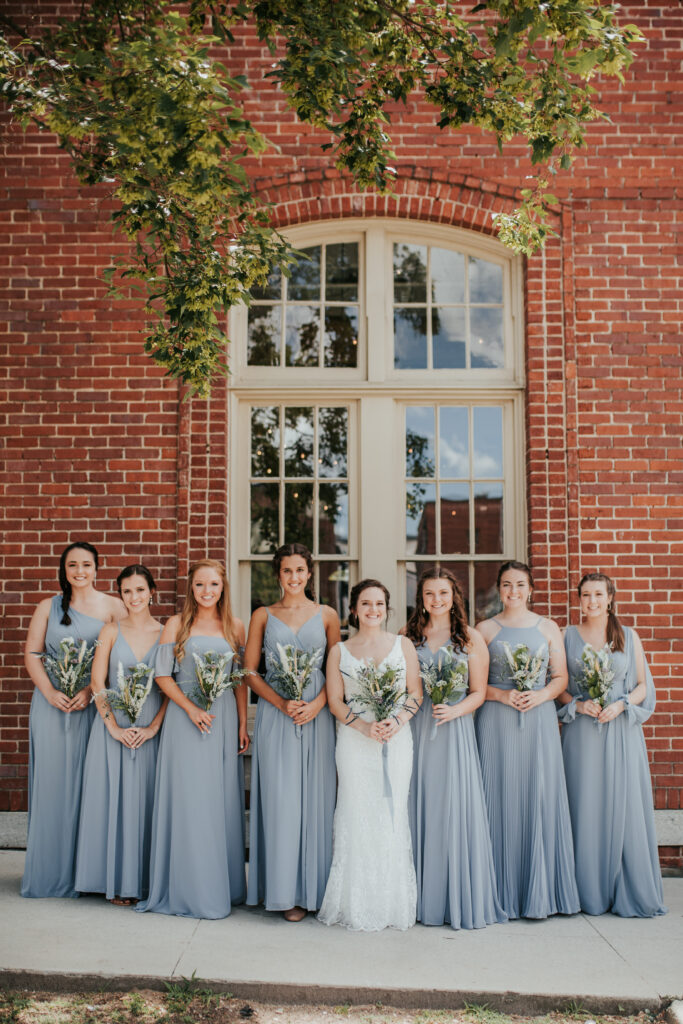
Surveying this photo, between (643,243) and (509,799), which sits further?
(643,243)

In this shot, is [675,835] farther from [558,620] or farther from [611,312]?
[611,312]

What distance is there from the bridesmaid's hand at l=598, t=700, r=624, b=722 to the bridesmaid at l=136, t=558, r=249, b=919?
2.13 m

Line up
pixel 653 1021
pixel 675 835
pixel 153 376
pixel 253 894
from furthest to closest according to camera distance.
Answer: pixel 153 376 < pixel 675 835 < pixel 253 894 < pixel 653 1021

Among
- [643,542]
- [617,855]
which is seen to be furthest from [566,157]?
[617,855]

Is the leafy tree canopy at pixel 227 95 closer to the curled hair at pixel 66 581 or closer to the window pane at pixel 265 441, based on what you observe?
the curled hair at pixel 66 581

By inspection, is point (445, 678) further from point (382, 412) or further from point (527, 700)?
Answer: point (382, 412)

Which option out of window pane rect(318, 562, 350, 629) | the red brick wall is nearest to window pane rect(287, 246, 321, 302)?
the red brick wall

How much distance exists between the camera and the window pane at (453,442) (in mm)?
7215

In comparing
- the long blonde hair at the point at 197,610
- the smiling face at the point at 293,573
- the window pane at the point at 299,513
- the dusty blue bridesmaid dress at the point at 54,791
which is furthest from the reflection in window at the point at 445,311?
the dusty blue bridesmaid dress at the point at 54,791

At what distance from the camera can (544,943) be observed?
189 inches

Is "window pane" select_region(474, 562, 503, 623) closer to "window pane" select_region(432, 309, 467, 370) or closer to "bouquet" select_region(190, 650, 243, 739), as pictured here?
"window pane" select_region(432, 309, 467, 370)

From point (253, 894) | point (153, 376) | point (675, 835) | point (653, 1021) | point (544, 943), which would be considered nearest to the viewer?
point (653, 1021)

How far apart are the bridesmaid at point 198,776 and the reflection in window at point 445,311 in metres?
2.85

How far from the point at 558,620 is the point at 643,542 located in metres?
0.87
